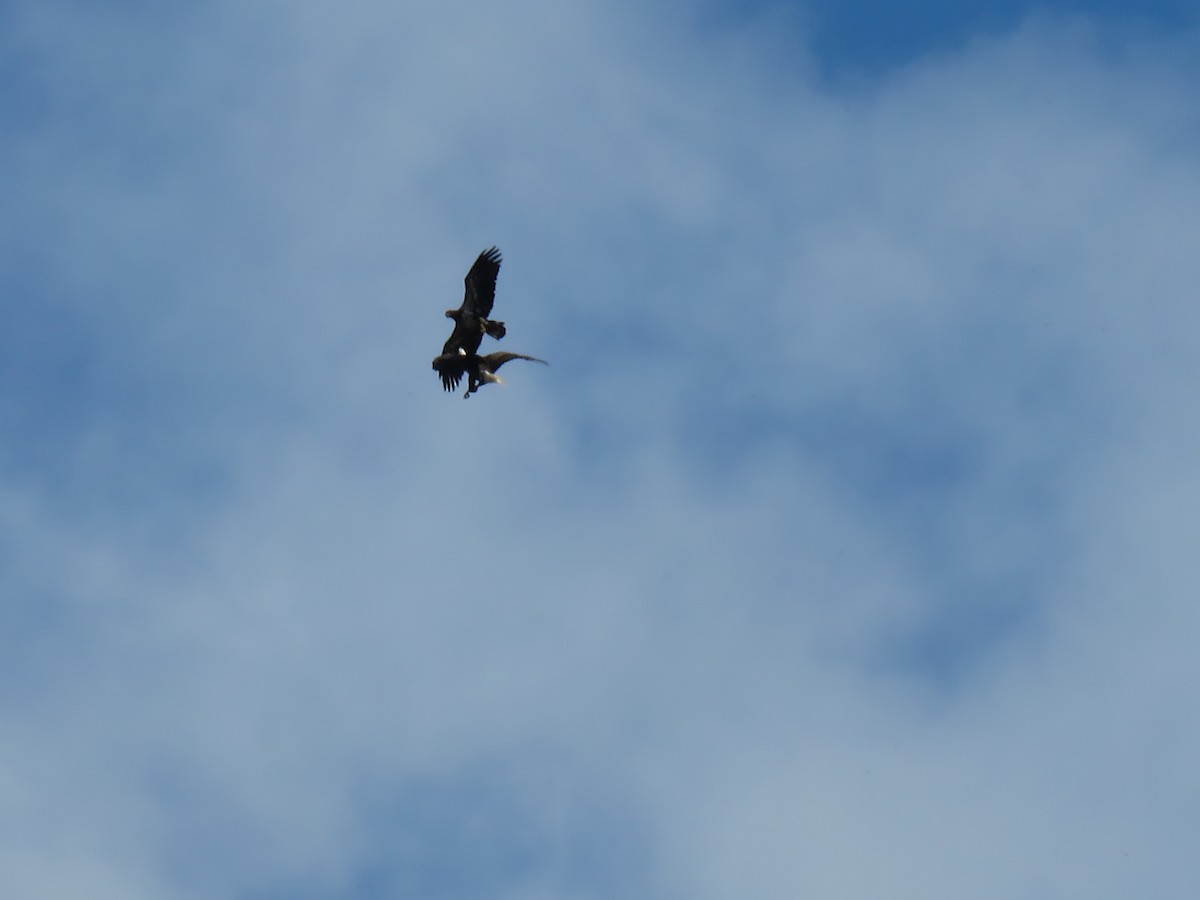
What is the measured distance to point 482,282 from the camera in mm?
142625

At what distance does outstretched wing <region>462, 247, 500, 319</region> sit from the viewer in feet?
468

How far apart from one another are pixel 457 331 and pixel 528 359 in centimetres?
230

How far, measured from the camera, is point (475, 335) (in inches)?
5655

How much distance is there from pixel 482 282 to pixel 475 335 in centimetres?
185

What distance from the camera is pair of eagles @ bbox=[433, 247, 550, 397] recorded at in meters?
143

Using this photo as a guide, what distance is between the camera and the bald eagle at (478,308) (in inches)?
5615

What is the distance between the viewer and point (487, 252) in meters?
142

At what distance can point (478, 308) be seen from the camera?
143m

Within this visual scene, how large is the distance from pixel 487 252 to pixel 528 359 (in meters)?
3.46

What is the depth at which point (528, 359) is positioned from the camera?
143375 mm

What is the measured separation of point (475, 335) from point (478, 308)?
39.6 inches

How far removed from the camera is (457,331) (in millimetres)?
143750

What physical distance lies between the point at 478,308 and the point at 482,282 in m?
0.85
